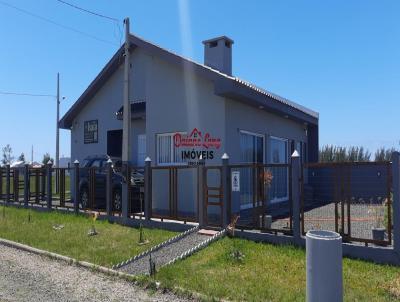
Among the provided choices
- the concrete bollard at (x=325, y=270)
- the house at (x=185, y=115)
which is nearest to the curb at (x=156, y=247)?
the house at (x=185, y=115)

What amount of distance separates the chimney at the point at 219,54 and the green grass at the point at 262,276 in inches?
370

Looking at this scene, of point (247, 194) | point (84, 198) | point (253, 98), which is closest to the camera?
point (247, 194)

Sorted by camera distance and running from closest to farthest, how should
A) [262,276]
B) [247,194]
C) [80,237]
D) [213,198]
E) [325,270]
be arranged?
[325,270]
[262,276]
[80,237]
[213,198]
[247,194]

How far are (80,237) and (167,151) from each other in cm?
493

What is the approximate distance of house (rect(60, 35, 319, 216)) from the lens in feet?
43.4

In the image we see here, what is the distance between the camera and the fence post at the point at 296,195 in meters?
8.55

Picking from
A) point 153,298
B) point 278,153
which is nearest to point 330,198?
point 153,298

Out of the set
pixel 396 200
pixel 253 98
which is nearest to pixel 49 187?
pixel 253 98

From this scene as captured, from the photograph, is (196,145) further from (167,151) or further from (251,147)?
(251,147)

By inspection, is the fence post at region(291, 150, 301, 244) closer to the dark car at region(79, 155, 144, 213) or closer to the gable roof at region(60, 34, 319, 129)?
the gable roof at region(60, 34, 319, 129)

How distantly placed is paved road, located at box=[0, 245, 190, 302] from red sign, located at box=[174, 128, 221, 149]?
6190 mm

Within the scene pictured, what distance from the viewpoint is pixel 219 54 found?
16.5m

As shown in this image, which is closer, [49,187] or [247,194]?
[247,194]

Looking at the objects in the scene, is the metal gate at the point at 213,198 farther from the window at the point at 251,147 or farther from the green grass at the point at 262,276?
the window at the point at 251,147
